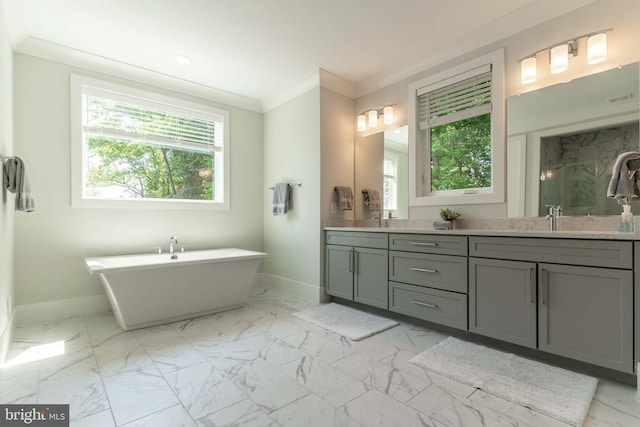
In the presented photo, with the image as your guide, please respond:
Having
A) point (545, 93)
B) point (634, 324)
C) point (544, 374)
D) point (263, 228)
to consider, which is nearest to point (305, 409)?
point (544, 374)

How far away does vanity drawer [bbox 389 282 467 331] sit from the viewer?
2338mm

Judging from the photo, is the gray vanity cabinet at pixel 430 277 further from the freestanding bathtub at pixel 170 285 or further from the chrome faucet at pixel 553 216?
the freestanding bathtub at pixel 170 285

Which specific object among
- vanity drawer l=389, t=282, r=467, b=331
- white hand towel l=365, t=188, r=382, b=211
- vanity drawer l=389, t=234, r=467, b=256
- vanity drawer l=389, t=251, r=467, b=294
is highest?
white hand towel l=365, t=188, r=382, b=211

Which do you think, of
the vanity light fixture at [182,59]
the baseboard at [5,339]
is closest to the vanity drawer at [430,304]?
the baseboard at [5,339]

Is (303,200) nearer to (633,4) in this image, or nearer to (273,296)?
(273,296)

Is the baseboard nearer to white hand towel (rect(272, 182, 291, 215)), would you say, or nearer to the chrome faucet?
white hand towel (rect(272, 182, 291, 215))

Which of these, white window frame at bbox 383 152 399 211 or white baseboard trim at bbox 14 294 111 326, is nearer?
white baseboard trim at bbox 14 294 111 326

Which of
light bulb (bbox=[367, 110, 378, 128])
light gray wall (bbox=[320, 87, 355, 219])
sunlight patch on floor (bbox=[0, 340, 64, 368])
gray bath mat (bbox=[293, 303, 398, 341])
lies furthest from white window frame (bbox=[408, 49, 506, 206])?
sunlight patch on floor (bbox=[0, 340, 64, 368])

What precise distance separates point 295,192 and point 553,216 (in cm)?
257

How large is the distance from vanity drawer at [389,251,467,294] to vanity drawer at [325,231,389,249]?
5.8 inches

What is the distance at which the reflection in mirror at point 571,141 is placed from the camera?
2.07 meters

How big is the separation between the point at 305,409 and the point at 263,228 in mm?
3026

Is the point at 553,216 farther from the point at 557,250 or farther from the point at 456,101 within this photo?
the point at 456,101

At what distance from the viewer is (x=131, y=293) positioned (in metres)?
2.56
